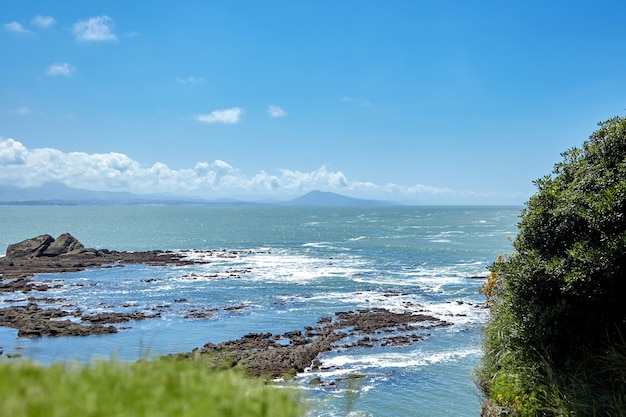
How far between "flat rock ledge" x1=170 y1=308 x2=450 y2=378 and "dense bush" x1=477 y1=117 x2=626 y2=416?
13.2 metres

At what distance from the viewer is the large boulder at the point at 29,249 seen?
2395 inches

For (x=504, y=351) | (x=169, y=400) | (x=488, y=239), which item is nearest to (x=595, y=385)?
(x=504, y=351)

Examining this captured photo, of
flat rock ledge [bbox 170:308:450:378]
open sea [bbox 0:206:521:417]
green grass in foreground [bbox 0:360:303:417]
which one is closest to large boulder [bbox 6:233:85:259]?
open sea [bbox 0:206:521:417]

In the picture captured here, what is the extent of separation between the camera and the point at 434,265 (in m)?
55.2

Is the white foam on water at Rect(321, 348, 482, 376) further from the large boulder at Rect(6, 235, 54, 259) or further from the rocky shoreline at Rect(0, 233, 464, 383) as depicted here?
the large boulder at Rect(6, 235, 54, 259)

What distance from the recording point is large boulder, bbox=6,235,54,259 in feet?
200

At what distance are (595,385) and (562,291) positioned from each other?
1.63 meters

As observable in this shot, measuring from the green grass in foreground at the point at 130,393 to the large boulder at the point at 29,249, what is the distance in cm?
6622

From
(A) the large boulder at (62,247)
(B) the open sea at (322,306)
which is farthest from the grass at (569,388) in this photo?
(A) the large boulder at (62,247)

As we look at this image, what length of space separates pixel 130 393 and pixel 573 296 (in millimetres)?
8089

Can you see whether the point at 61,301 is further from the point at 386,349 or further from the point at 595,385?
the point at 595,385

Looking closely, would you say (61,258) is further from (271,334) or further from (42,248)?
(271,334)

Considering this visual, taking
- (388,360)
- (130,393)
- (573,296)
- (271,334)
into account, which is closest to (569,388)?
(573,296)

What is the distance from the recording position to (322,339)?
2644 centimetres
